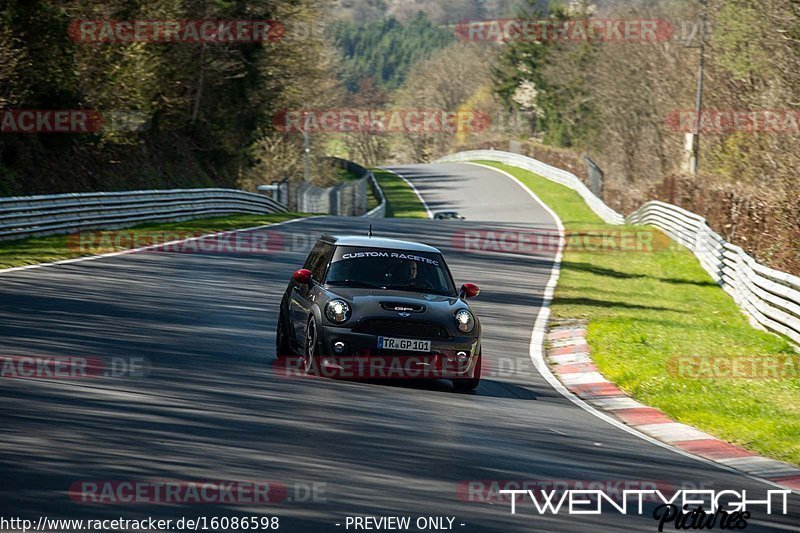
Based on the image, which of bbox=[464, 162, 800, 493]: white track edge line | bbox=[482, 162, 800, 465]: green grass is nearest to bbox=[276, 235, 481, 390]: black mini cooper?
bbox=[464, 162, 800, 493]: white track edge line

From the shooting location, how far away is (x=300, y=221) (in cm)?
4078

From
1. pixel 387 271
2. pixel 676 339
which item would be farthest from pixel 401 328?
pixel 676 339

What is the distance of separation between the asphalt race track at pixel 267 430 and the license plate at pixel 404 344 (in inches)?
17.6

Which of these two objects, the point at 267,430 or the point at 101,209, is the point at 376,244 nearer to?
the point at 267,430

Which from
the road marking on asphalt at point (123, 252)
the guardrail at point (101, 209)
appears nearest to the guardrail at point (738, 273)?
the road marking on asphalt at point (123, 252)

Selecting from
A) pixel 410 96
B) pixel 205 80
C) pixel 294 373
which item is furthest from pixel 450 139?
pixel 294 373

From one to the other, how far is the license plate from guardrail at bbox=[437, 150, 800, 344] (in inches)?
291

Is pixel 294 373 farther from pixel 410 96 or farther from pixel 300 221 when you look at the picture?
pixel 410 96

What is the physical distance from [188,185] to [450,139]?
399ft

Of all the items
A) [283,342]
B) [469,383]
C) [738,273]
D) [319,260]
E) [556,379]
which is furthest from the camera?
[738,273]

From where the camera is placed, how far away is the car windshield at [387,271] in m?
13.5

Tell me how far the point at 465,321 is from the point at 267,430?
413cm

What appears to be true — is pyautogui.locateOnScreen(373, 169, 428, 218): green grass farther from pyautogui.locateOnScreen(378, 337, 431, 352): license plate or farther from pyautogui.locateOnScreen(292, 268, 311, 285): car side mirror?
pyautogui.locateOnScreen(378, 337, 431, 352): license plate

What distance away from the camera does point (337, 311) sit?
12.6m
